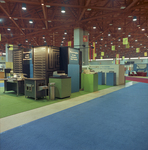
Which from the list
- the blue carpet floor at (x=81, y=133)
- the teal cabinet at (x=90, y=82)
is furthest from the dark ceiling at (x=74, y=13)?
the blue carpet floor at (x=81, y=133)

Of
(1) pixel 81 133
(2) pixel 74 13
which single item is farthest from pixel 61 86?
(2) pixel 74 13

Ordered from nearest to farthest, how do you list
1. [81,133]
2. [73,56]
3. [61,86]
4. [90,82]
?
1. [81,133]
2. [61,86]
3. [73,56]
4. [90,82]

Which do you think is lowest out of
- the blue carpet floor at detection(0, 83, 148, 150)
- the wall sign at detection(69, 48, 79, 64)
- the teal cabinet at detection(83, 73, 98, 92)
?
the blue carpet floor at detection(0, 83, 148, 150)

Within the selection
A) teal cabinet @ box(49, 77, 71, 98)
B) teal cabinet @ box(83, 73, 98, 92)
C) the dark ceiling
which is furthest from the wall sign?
the dark ceiling

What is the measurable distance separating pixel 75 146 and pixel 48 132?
2.35 ft

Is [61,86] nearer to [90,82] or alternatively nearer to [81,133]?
[90,82]

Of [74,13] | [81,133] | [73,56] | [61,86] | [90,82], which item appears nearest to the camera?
[81,133]

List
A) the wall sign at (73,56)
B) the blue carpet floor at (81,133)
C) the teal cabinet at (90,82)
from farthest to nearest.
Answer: the teal cabinet at (90,82) → the wall sign at (73,56) → the blue carpet floor at (81,133)

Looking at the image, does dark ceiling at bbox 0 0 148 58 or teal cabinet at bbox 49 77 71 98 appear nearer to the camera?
teal cabinet at bbox 49 77 71 98

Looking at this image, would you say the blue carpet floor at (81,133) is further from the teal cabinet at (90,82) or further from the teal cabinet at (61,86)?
the teal cabinet at (90,82)

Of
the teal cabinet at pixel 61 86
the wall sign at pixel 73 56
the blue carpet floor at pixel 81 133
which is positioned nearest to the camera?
the blue carpet floor at pixel 81 133

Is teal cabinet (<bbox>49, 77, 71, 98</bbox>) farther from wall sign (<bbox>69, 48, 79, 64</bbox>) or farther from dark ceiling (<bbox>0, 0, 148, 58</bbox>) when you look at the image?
dark ceiling (<bbox>0, 0, 148, 58</bbox>)

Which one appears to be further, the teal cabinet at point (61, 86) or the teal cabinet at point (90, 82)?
the teal cabinet at point (90, 82)

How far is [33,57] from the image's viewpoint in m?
6.86
